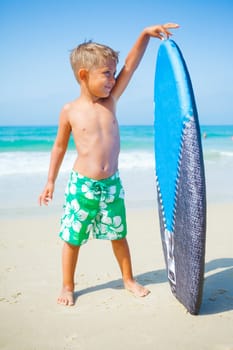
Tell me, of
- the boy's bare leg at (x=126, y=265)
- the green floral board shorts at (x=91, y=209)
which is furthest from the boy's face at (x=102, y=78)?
the boy's bare leg at (x=126, y=265)

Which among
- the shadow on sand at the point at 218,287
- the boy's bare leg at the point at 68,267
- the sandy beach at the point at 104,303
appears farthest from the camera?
the boy's bare leg at the point at 68,267

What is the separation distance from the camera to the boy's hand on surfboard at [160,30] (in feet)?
7.66

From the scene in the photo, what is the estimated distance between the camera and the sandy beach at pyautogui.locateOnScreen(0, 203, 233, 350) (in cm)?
193

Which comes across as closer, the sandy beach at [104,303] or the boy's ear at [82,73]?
the sandy beach at [104,303]

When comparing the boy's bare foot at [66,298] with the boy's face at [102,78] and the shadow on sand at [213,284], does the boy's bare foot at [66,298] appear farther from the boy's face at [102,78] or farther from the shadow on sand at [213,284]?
the boy's face at [102,78]

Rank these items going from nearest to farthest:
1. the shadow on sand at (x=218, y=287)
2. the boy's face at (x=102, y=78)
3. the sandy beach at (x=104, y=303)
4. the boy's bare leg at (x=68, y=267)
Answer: the sandy beach at (x=104, y=303) → the shadow on sand at (x=218, y=287) → the boy's face at (x=102, y=78) → the boy's bare leg at (x=68, y=267)

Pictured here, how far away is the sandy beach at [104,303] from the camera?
1931 mm

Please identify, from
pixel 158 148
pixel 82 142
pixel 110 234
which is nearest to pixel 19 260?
pixel 110 234

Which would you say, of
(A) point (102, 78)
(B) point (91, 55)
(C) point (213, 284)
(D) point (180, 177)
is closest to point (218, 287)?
(C) point (213, 284)

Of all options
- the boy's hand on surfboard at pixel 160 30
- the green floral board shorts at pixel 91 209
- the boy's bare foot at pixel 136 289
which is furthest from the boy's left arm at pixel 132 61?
the boy's bare foot at pixel 136 289

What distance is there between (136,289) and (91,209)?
594 mm

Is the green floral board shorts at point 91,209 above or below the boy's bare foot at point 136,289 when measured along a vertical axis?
above

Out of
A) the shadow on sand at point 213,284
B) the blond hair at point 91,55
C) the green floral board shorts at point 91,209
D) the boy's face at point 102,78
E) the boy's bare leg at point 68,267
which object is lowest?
the shadow on sand at point 213,284

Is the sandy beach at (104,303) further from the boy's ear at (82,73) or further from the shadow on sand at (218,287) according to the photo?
the boy's ear at (82,73)
